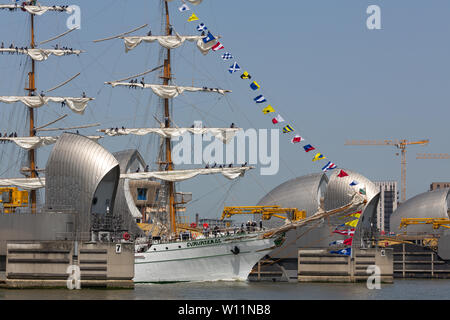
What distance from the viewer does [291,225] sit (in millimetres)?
100500

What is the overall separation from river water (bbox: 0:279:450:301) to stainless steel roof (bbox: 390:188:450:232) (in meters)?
47.4

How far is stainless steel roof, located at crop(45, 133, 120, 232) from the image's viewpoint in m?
87.4

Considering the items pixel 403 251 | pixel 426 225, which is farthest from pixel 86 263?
pixel 426 225

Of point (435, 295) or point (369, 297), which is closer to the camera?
point (369, 297)

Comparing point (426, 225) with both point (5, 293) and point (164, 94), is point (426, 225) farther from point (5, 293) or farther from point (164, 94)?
point (5, 293)

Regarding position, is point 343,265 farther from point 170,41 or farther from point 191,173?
point 170,41

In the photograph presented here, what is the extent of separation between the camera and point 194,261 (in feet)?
320

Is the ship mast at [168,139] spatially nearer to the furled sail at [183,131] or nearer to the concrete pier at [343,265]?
the furled sail at [183,131]

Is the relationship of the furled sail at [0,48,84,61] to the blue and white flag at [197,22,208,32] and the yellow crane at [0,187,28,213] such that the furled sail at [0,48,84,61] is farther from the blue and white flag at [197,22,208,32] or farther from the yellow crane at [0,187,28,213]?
the blue and white flag at [197,22,208,32]

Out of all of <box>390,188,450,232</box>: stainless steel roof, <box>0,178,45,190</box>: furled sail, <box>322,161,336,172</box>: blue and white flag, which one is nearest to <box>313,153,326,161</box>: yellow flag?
<box>322,161,336,172</box>: blue and white flag

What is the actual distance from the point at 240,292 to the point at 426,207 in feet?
224

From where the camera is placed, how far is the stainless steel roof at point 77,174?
8738 cm

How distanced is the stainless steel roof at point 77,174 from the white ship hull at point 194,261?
36.9 ft
